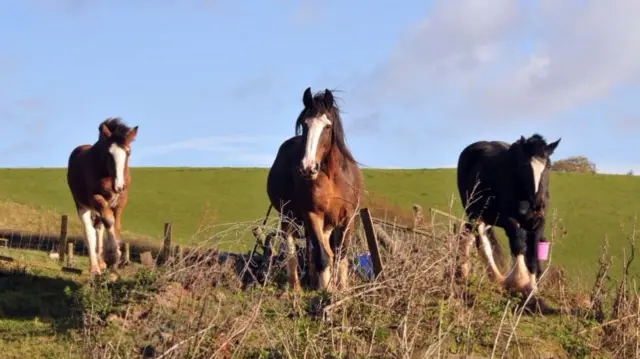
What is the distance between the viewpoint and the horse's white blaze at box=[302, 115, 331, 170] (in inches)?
392

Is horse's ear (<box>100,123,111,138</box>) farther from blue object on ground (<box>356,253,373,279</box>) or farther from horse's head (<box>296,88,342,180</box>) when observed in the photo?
blue object on ground (<box>356,253,373,279</box>)

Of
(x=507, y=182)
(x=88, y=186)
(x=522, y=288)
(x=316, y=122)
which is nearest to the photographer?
(x=316, y=122)

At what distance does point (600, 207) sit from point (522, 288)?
31.0m

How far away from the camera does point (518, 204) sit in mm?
12289

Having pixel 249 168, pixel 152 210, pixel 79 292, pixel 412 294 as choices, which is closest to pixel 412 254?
pixel 412 294

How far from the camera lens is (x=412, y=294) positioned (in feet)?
23.0

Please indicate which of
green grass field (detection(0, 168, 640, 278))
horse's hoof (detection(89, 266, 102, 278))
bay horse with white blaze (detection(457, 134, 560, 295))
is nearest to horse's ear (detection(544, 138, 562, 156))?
bay horse with white blaze (detection(457, 134, 560, 295))

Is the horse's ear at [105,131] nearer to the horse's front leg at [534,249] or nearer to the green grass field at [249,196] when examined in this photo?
the horse's front leg at [534,249]

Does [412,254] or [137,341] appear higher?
[412,254]

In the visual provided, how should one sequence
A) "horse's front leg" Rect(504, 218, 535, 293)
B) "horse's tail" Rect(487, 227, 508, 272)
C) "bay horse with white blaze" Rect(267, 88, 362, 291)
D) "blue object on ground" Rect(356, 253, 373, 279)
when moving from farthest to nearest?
"horse's tail" Rect(487, 227, 508, 272), "horse's front leg" Rect(504, 218, 535, 293), "blue object on ground" Rect(356, 253, 373, 279), "bay horse with white blaze" Rect(267, 88, 362, 291)

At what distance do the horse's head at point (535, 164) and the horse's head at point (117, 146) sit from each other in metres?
5.71

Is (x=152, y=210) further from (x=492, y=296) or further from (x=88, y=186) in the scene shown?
(x=492, y=296)

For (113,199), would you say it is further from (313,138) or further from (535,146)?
(535,146)

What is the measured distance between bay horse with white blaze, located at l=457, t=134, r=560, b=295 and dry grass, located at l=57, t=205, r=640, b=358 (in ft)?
8.55
